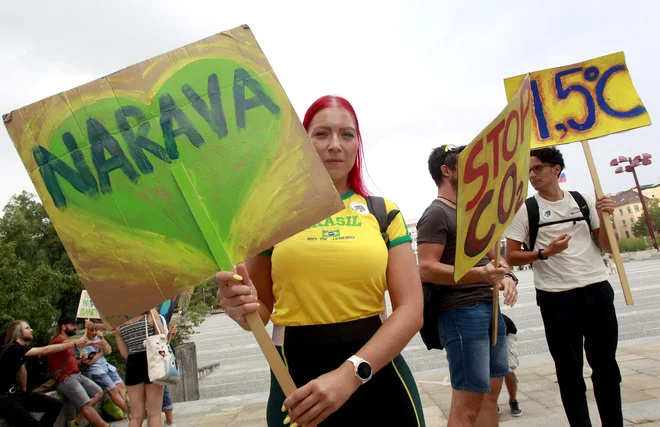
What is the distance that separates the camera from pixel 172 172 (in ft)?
4.48

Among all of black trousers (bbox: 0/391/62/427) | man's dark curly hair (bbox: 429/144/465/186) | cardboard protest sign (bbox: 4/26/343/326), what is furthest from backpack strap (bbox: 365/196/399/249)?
black trousers (bbox: 0/391/62/427)

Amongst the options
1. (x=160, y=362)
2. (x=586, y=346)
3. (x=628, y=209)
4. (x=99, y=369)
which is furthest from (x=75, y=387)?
(x=628, y=209)

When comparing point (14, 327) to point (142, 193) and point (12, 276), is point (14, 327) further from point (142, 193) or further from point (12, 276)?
point (142, 193)

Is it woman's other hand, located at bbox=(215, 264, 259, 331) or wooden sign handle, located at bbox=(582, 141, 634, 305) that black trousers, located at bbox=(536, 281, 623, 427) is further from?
woman's other hand, located at bbox=(215, 264, 259, 331)

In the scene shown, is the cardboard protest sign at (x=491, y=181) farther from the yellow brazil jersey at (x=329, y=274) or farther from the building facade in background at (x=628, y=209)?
the building facade in background at (x=628, y=209)

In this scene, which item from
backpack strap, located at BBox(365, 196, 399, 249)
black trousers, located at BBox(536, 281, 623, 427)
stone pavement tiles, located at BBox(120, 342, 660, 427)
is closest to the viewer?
backpack strap, located at BBox(365, 196, 399, 249)

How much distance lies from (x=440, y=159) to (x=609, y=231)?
111 cm

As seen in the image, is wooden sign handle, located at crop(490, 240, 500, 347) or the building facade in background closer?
wooden sign handle, located at crop(490, 240, 500, 347)

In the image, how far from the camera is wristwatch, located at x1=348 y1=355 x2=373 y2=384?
1.31 meters

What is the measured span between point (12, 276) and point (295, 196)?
7.00 meters

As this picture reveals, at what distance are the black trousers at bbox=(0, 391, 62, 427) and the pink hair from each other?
430 centimetres

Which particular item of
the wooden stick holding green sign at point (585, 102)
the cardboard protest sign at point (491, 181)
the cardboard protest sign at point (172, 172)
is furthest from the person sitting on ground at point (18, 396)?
the wooden stick holding green sign at point (585, 102)

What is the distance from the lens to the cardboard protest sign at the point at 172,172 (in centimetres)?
A: 135

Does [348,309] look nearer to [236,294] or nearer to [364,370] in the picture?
[364,370]
